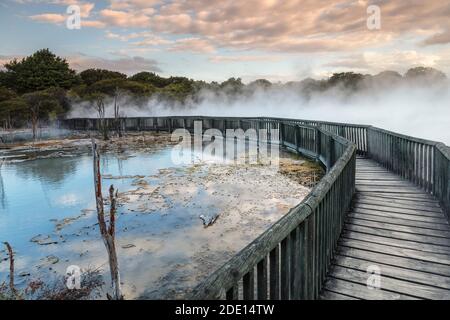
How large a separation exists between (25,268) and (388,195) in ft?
21.8

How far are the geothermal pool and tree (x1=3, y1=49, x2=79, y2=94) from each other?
58.1 m

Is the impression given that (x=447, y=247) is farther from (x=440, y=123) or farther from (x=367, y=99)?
(x=367, y=99)

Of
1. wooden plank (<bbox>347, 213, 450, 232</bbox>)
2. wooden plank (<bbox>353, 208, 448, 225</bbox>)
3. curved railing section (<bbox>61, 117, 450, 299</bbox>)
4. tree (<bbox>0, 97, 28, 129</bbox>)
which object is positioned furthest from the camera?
tree (<bbox>0, 97, 28, 129</bbox>)

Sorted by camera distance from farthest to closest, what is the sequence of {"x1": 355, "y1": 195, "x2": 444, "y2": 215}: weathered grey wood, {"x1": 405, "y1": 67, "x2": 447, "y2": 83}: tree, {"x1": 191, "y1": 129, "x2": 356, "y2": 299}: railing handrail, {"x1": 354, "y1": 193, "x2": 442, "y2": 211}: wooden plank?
{"x1": 405, "y1": 67, "x2": 447, "y2": 83}: tree, {"x1": 354, "y1": 193, "x2": 442, "y2": 211}: wooden plank, {"x1": 355, "y1": 195, "x2": 444, "y2": 215}: weathered grey wood, {"x1": 191, "y1": 129, "x2": 356, "y2": 299}: railing handrail

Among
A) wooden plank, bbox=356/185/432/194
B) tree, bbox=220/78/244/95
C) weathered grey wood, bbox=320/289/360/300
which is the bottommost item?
weathered grey wood, bbox=320/289/360/300

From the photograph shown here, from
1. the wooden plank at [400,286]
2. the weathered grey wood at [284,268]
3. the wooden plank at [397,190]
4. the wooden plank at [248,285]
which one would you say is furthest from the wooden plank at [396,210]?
the wooden plank at [248,285]

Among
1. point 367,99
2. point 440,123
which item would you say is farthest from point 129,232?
point 367,99

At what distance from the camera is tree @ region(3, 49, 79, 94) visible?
6481 cm

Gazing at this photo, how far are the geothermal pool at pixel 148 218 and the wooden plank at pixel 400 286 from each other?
2111 millimetres

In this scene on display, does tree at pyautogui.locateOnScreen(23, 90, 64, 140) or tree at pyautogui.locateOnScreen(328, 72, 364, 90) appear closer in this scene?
tree at pyautogui.locateOnScreen(23, 90, 64, 140)

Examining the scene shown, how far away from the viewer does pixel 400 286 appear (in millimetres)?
3643

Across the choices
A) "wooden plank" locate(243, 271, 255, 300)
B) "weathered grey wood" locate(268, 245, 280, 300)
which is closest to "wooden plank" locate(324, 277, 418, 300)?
"weathered grey wood" locate(268, 245, 280, 300)

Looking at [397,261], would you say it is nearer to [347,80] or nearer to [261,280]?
[261,280]

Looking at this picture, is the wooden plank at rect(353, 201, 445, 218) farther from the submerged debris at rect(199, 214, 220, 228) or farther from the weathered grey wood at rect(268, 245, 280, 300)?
the weathered grey wood at rect(268, 245, 280, 300)
